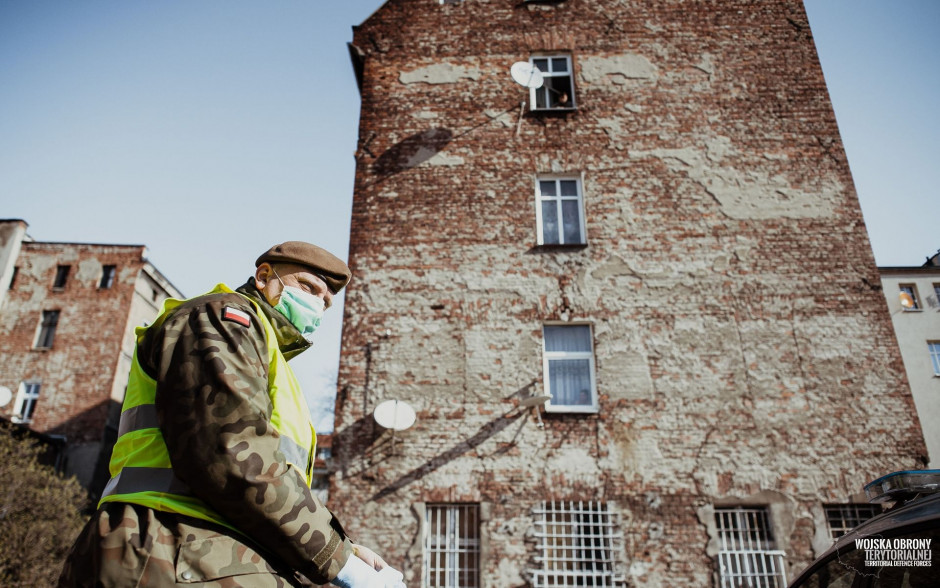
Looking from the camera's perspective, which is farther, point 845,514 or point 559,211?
point 559,211

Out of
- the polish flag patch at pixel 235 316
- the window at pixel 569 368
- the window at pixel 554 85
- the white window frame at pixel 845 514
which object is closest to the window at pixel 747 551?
the white window frame at pixel 845 514

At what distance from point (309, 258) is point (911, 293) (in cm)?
3549

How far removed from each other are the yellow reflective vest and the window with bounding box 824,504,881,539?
9.41 m

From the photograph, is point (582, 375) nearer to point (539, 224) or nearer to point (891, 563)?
point (539, 224)

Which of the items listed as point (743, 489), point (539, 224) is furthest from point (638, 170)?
point (743, 489)

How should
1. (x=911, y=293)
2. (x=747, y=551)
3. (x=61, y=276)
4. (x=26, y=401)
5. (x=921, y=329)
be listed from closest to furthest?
(x=747, y=551) < (x=26, y=401) < (x=61, y=276) < (x=921, y=329) < (x=911, y=293)

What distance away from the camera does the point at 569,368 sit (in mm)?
9797

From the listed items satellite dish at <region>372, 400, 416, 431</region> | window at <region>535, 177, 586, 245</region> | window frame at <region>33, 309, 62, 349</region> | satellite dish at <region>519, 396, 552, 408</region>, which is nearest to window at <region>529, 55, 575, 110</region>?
window at <region>535, 177, 586, 245</region>

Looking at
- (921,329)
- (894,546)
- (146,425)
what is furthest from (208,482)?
(921,329)

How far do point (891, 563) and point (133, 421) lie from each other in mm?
3031

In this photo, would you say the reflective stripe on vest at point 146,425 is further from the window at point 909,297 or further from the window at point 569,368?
the window at point 909,297

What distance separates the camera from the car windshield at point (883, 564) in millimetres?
2289

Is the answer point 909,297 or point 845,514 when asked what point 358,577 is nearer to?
point 845,514

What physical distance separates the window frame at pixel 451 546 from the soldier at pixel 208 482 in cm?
740
